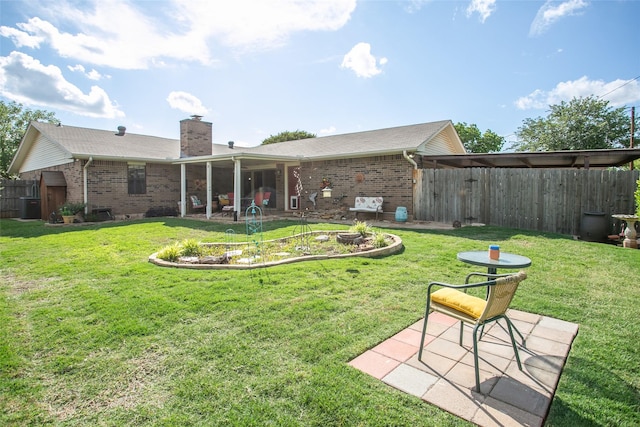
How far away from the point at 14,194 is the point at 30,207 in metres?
2.48

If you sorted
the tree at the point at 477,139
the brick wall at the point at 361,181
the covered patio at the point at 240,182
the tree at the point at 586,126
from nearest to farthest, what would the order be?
the brick wall at the point at 361,181, the covered patio at the point at 240,182, the tree at the point at 586,126, the tree at the point at 477,139

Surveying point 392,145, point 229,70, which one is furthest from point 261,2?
point 392,145

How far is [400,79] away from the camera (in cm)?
1423

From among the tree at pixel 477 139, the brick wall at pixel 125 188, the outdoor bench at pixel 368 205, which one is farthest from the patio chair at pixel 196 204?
the tree at pixel 477 139

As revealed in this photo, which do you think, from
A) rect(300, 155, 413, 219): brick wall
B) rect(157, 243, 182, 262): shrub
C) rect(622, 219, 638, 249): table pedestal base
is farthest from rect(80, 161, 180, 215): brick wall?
rect(622, 219, 638, 249): table pedestal base

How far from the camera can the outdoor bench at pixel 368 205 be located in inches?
492

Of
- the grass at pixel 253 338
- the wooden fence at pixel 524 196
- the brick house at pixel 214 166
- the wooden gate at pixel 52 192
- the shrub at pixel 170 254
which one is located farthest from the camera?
the wooden gate at pixel 52 192

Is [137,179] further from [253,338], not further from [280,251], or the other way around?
[253,338]

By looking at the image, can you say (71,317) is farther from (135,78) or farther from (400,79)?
(400,79)

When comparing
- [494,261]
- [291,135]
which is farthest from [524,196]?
[291,135]

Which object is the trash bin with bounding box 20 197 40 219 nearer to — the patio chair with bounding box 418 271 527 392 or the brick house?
the brick house

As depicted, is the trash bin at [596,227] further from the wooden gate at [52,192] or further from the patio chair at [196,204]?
the wooden gate at [52,192]

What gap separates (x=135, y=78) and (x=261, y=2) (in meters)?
7.50

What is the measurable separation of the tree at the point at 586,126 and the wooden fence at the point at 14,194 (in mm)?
30680
